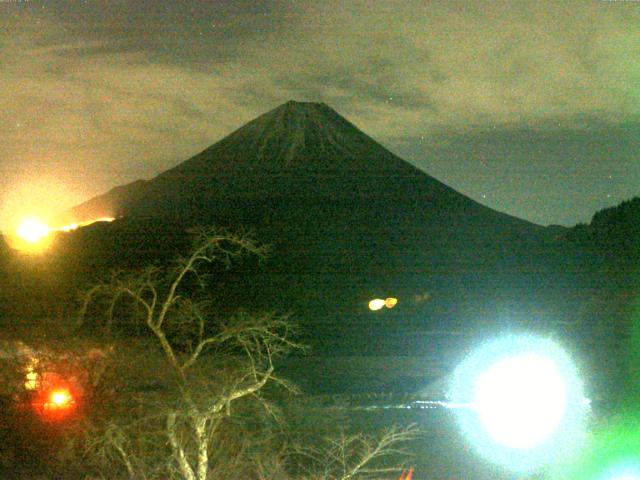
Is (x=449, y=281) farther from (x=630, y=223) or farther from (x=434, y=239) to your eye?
(x=630, y=223)

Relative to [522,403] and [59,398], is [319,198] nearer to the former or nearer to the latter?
[522,403]

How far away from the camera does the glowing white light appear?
8.51m

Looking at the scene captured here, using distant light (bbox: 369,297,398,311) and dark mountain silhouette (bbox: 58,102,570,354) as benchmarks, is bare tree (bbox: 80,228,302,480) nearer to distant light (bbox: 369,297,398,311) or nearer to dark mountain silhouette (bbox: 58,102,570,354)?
dark mountain silhouette (bbox: 58,102,570,354)

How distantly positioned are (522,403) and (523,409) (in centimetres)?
11

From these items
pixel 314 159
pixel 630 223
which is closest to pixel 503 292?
pixel 630 223

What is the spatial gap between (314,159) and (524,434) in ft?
108

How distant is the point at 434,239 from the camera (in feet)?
110

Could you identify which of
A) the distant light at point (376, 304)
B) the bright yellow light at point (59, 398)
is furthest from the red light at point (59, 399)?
the distant light at point (376, 304)

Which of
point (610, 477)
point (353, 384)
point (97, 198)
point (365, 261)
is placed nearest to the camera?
point (610, 477)

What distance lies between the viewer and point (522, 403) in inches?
358

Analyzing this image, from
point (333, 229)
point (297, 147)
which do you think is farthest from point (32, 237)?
point (297, 147)

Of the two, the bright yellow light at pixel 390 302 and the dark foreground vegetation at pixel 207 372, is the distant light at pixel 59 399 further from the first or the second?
the bright yellow light at pixel 390 302

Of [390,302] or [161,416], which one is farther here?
[390,302]

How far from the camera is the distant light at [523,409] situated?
8094mm
